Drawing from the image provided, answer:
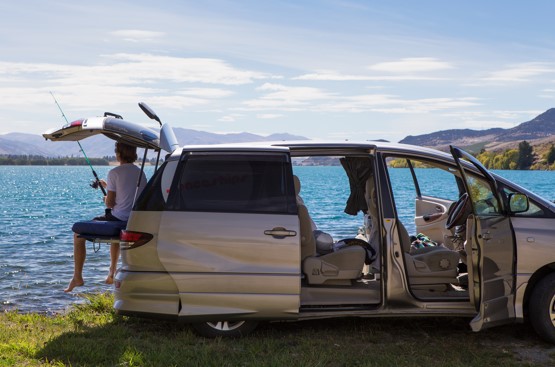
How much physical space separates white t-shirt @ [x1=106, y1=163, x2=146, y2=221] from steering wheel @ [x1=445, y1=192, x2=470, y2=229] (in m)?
3.57

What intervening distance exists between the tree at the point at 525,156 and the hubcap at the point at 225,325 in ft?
594

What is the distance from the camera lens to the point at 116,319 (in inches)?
324

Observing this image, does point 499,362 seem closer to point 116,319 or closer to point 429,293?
point 429,293

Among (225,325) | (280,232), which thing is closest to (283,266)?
(280,232)

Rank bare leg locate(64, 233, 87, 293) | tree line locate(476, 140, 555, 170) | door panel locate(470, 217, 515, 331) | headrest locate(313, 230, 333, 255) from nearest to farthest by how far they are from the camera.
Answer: door panel locate(470, 217, 515, 331) < headrest locate(313, 230, 333, 255) < bare leg locate(64, 233, 87, 293) < tree line locate(476, 140, 555, 170)

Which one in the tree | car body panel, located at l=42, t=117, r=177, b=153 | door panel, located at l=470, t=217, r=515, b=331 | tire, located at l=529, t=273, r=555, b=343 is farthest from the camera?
the tree

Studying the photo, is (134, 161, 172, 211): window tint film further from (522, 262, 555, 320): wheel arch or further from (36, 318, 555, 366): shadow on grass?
(522, 262, 555, 320): wheel arch

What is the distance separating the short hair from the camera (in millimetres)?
8969

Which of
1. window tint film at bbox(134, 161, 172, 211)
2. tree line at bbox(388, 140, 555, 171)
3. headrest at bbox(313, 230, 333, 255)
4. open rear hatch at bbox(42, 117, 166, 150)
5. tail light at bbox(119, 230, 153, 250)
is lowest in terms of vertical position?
tree line at bbox(388, 140, 555, 171)

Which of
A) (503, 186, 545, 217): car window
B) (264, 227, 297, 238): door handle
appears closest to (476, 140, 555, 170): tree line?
(503, 186, 545, 217): car window

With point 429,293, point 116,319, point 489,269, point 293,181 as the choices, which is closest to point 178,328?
point 116,319

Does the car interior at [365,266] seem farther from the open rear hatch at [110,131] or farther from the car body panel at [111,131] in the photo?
the open rear hatch at [110,131]

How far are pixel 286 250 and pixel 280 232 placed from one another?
17 centimetres

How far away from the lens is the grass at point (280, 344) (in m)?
6.50
